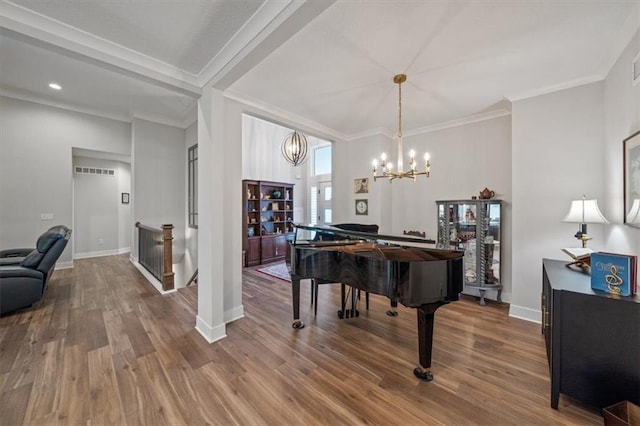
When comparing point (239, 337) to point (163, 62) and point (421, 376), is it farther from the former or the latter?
point (163, 62)

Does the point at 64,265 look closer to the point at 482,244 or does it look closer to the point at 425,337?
the point at 425,337

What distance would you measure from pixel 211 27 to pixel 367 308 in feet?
11.5

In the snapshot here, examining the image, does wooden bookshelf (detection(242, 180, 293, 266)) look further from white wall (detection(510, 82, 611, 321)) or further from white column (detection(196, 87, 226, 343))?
white wall (detection(510, 82, 611, 321))

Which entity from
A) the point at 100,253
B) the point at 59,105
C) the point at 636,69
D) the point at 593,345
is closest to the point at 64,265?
the point at 100,253

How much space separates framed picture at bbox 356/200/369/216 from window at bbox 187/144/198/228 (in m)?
3.60

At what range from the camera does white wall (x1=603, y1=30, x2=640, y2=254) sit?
6.37 feet

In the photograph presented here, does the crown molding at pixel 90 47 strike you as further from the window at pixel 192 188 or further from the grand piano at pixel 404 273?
the window at pixel 192 188

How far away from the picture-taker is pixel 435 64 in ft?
8.10

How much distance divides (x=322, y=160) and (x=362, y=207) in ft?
10.9

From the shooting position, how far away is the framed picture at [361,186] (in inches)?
185

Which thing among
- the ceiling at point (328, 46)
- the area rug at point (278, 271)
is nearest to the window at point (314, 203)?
the area rug at point (278, 271)

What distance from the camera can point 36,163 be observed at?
4.40 m

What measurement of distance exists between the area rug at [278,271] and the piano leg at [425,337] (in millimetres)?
3007

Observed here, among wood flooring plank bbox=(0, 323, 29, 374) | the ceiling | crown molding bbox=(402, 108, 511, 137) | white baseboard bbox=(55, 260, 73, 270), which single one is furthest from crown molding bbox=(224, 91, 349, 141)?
white baseboard bbox=(55, 260, 73, 270)
